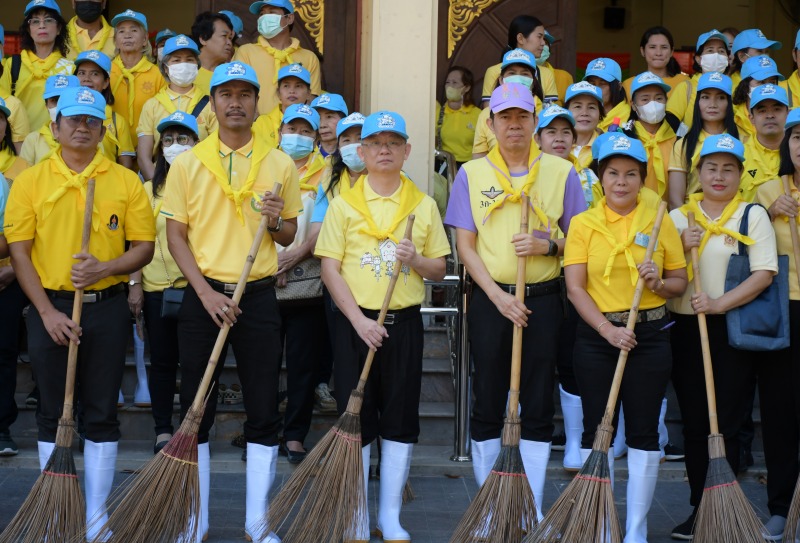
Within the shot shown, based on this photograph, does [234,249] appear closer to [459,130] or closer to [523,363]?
[523,363]

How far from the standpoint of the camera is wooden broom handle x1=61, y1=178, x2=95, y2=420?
5.59 metres

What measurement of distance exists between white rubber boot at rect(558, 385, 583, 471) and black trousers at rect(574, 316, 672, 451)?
1.31 m

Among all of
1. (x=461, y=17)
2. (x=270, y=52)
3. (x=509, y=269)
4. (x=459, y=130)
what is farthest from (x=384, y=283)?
(x=461, y=17)

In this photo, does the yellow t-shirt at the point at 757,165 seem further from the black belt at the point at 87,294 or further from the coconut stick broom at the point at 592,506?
the black belt at the point at 87,294

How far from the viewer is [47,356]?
5.79 metres

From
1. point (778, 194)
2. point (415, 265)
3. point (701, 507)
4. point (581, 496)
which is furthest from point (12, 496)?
point (778, 194)

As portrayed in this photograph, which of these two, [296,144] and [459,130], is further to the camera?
[459,130]

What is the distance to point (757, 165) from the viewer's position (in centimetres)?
736

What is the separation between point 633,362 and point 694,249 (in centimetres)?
68

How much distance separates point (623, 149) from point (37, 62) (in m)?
4.85

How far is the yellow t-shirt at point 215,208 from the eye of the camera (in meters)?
5.82

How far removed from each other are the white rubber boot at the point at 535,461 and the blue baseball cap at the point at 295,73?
3.57 m

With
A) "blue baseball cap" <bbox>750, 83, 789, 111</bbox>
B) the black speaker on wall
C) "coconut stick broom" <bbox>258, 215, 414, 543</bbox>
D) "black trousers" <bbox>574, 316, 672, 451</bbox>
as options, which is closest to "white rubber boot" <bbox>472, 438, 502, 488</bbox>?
"black trousers" <bbox>574, 316, 672, 451</bbox>

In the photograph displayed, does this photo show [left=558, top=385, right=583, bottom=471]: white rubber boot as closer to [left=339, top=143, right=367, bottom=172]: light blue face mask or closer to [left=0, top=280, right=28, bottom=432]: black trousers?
[left=339, top=143, right=367, bottom=172]: light blue face mask
